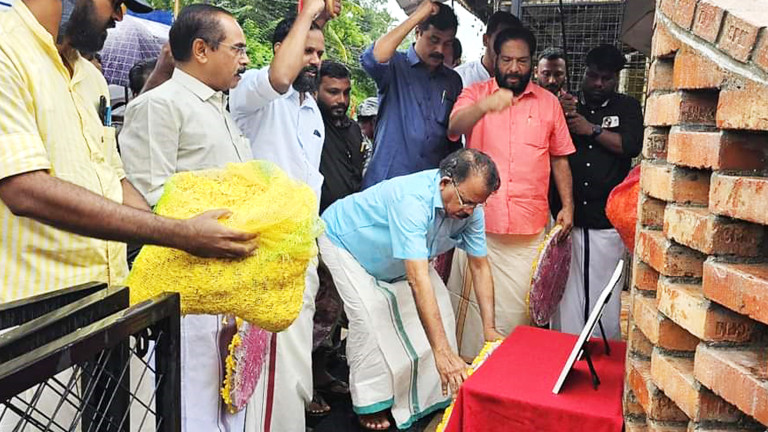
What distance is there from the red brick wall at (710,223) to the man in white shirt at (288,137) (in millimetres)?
1660

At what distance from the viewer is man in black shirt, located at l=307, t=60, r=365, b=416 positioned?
3.76 m

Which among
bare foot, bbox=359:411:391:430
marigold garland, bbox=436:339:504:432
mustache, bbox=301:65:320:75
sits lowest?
bare foot, bbox=359:411:391:430

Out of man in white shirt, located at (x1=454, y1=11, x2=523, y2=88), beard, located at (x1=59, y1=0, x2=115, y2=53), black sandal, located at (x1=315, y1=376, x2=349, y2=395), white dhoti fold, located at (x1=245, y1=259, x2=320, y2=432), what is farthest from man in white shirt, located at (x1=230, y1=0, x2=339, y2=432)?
man in white shirt, located at (x1=454, y1=11, x2=523, y2=88)

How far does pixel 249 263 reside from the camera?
152 centimetres

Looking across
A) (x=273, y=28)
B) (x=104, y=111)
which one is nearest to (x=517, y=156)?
(x=104, y=111)

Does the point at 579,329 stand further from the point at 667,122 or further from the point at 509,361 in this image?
the point at 667,122

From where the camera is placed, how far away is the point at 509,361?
7.13 ft

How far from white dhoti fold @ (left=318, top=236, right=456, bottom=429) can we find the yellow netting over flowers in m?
1.55

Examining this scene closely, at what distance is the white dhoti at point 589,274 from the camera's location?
397cm

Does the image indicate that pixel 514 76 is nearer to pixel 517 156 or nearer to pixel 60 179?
pixel 517 156

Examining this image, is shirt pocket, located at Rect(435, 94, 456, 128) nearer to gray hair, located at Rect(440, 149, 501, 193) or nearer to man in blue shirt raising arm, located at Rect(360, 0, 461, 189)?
man in blue shirt raising arm, located at Rect(360, 0, 461, 189)

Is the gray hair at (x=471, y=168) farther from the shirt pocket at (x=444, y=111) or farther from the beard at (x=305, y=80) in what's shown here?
the shirt pocket at (x=444, y=111)

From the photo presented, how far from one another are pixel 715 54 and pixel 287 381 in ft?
7.35

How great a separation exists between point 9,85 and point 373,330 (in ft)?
6.65
